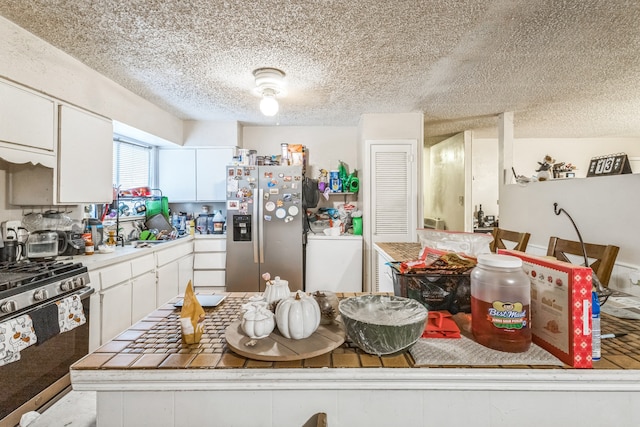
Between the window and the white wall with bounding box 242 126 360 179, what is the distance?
4.04 feet

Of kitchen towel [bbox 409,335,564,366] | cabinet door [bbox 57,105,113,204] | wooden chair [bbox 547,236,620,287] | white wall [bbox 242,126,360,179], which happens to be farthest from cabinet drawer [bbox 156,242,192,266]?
wooden chair [bbox 547,236,620,287]

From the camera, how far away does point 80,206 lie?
8.70 feet

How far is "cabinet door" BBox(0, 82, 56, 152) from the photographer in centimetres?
176

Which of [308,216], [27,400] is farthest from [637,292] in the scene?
[27,400]

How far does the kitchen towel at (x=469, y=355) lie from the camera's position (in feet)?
2.58

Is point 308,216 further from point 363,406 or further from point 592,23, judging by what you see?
point 363,406

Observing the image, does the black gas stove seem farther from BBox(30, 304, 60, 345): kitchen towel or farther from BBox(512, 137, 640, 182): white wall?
BBox(512, 137, 640, 182): white wall

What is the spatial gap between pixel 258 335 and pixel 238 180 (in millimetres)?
2904

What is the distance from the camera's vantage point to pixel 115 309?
7.75ft

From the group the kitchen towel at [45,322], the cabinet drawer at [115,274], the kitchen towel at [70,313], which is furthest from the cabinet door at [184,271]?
the kitchen towel at [45,322]

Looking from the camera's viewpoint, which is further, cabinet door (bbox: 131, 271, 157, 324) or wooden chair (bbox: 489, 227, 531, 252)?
wooden chair (bbox: 489, 227, 531, 252)

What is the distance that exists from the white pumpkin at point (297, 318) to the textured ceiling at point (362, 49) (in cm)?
151

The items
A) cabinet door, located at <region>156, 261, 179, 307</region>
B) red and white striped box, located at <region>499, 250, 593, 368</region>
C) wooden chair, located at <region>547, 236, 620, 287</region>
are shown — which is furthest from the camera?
cabinet door, located at <region>156, 261, 179, 307</region>

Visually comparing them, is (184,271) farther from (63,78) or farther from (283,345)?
(283,345)
